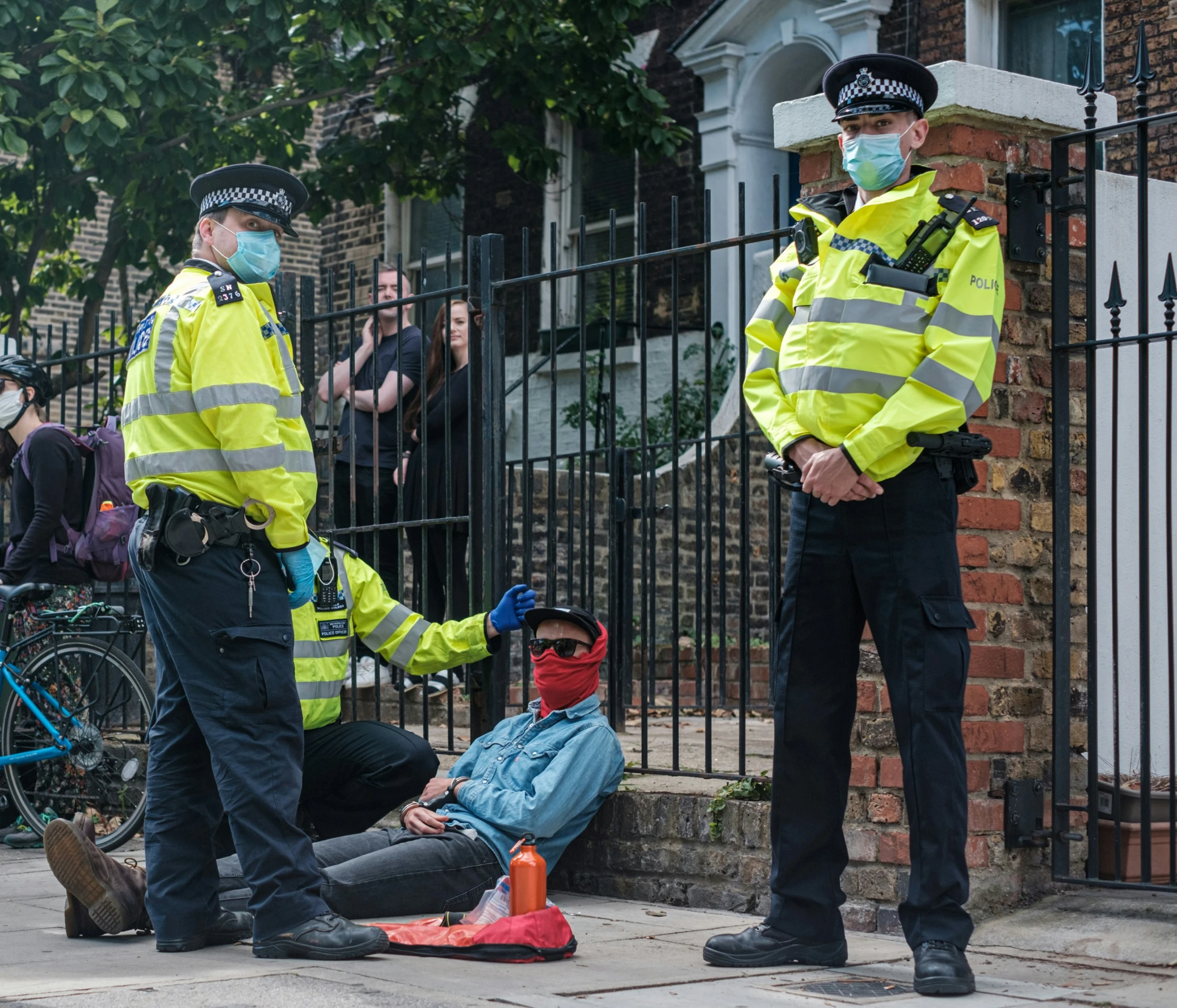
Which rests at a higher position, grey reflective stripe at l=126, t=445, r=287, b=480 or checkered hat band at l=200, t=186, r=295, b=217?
checkered hat band at l=200, t=186, r=295, b=217

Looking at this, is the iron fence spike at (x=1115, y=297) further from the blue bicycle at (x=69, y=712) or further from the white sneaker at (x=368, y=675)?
the white sneaker at (x=368, y=675)

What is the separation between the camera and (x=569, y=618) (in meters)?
5.43

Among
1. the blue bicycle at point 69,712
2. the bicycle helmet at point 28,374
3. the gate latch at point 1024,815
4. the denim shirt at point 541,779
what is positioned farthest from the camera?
the bicycle helmet at point 28,374

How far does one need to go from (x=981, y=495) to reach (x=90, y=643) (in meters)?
3.98

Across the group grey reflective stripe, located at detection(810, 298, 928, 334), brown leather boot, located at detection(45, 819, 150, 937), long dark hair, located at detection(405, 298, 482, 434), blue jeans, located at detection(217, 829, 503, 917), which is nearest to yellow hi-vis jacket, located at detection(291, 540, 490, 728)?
blue jeans, located at detection(217, 829, 503, 917)

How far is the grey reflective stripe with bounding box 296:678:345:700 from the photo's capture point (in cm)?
541

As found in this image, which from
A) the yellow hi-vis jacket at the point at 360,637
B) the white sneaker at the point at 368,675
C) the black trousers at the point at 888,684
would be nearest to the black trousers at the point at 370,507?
the white sneaker at the point at 368,675

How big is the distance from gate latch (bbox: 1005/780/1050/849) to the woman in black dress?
2426 millimetres

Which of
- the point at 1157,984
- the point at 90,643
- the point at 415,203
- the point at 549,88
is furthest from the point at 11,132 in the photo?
the point at 1157,984

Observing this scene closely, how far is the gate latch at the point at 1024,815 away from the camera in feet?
16.2

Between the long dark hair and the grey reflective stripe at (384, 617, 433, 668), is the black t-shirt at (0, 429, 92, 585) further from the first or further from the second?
the grey reflective stripe at (384, 617, 433, 668)

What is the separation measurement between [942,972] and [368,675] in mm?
4709

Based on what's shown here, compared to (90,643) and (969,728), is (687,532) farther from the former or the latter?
(969,728)

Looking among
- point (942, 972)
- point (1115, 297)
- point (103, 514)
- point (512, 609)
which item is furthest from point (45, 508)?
point (942, 972)
